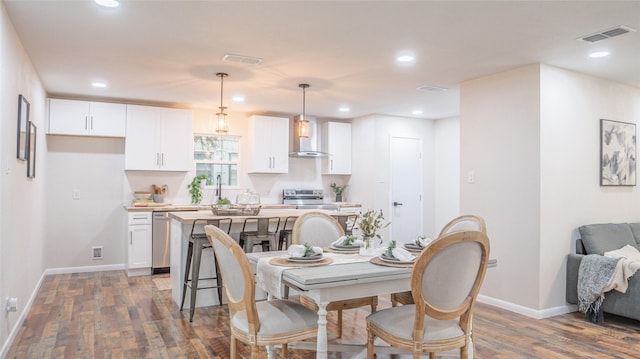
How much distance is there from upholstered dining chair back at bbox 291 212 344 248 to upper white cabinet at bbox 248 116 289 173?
339 centimetres

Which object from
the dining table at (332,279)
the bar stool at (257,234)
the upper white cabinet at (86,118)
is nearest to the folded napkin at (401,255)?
the dining table at (332,279)

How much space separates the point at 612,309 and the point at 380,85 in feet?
10.4

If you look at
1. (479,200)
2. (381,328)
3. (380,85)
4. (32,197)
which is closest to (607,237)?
(479,200)

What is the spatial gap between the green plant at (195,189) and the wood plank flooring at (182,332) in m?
2.06

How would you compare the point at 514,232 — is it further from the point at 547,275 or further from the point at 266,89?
the point at 266,89

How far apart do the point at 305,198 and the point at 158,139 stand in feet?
8.18

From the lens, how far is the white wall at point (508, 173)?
4.11 m

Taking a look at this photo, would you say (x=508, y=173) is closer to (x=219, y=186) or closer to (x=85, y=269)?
(x=219, y=186)

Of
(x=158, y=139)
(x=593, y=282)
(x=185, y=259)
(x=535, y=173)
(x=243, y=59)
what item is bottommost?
(x=593, y=282)

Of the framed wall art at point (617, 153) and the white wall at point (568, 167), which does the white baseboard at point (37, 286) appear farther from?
the framed wall art at point (617, 153)

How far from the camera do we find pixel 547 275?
4.10 m

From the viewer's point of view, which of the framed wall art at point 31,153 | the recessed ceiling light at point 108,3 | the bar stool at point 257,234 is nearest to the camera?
the recessed ceiling light at point 108,3

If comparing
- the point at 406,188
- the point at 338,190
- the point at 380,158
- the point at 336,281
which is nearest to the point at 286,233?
the point at 336,281

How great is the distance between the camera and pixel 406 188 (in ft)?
24.4
